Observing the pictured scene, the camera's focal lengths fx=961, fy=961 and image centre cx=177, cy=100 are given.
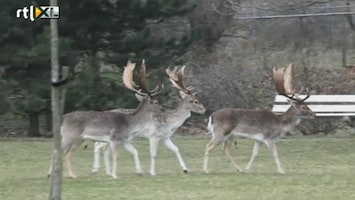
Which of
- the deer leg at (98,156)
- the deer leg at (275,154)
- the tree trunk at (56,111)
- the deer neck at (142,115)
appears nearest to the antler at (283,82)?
the deer leg at (275,154)

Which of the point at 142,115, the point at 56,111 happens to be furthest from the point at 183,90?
the point at 56,111

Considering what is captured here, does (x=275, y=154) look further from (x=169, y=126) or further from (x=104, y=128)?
(x=104, y=128)

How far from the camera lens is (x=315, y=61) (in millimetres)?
31797

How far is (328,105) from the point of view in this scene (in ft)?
83.9

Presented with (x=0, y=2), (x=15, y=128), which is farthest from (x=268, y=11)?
(x=0, y=2)

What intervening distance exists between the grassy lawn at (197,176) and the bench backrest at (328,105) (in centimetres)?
213

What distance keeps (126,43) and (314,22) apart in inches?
412

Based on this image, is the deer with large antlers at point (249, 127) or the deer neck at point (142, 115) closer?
the deer neck at point (142, 115)

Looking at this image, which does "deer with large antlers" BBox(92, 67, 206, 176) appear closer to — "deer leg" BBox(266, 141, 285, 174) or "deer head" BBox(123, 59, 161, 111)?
"deer head" BBox(123, 59, 161, 111)

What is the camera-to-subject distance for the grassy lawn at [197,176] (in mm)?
13344

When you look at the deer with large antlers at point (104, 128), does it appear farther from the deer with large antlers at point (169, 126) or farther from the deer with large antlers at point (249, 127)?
the deer with large antlers at point (249, 127)

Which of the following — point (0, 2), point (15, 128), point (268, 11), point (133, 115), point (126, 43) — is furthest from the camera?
point (268, 11)

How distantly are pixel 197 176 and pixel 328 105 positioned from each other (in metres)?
10.6

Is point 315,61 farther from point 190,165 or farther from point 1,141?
point 190,165
